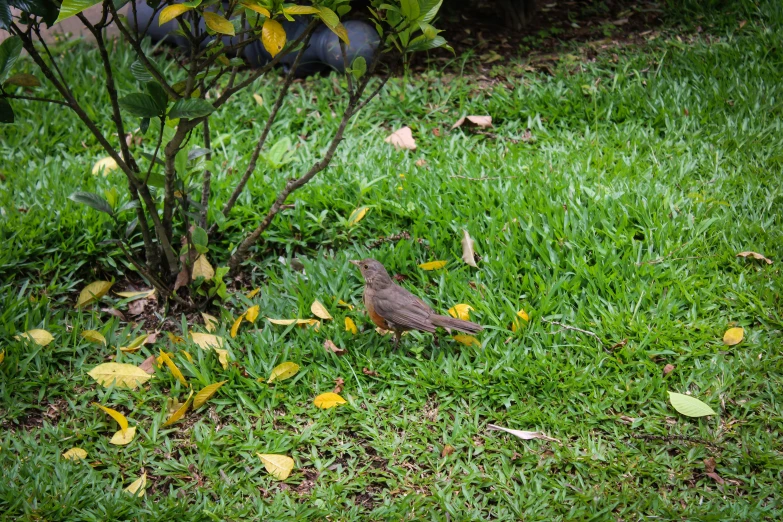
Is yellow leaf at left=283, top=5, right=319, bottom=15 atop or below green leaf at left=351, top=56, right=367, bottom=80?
atop

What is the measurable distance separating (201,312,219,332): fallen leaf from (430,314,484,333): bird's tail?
3.78 feet

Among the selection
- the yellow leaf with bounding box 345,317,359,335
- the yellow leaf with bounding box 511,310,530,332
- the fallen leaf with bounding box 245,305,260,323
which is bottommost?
the yellow leaf with bounding box 511,310,530,332

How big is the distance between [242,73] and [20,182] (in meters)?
2.05

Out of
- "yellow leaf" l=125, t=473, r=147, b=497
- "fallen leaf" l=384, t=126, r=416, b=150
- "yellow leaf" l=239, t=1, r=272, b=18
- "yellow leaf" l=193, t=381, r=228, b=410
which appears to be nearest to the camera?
"yellow leaf" l=239, t=1, r=272, b=18

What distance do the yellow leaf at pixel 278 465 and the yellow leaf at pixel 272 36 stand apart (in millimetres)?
1616

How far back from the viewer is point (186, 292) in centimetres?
384

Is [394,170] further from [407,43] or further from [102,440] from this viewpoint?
[102,440]

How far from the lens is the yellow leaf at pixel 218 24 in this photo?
2.58 m

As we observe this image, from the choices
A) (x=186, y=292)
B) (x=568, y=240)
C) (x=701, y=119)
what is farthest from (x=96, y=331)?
(x=701, y=119)

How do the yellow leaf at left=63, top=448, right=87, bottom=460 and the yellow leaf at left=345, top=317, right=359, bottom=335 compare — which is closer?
the yellow leaf at left=63, top=448, right=87, bottom=460

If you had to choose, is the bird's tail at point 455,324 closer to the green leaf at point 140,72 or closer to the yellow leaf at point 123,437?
the yellow leaf at point 123,437

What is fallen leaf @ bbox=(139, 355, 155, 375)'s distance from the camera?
3.39 meters

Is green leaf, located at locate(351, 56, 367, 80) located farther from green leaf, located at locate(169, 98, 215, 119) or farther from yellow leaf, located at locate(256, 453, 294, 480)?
yellow leaf, located at locate(256, 453, 294, 480)

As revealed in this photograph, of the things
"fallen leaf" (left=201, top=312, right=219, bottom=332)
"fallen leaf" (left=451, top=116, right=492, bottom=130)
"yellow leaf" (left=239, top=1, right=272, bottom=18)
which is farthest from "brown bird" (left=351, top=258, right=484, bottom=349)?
"fallen leaf" (left=451, top=116, right=492, bottom=130)
